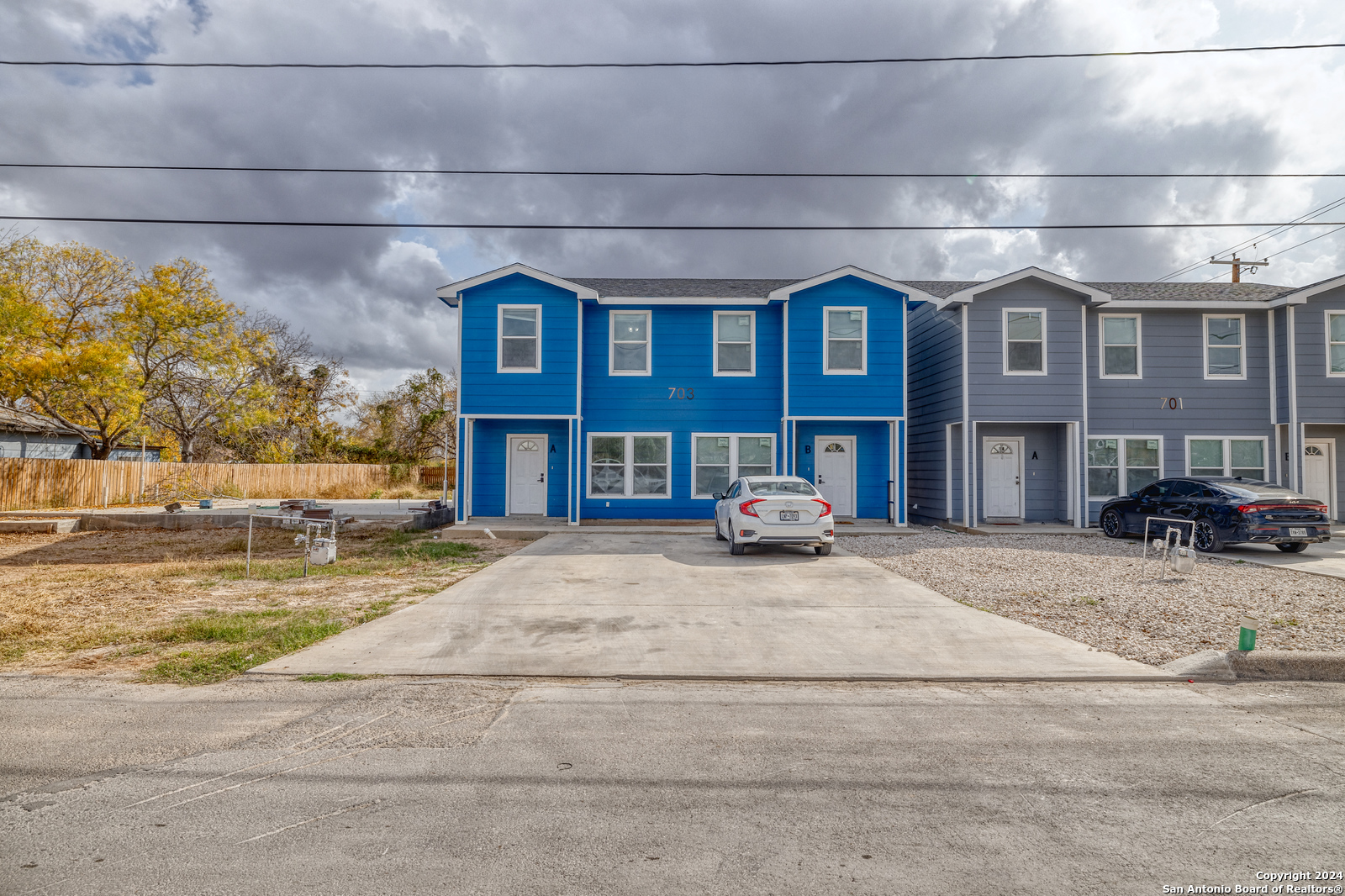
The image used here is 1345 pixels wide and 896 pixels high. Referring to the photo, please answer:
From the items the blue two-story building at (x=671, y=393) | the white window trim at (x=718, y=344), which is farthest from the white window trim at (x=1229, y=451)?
the white window trim at (x=718, y=344)

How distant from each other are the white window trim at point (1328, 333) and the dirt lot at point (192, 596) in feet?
68.2

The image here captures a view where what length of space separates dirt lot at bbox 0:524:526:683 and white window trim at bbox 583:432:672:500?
3.51 meters

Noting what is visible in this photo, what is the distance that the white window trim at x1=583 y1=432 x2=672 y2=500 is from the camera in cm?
1791

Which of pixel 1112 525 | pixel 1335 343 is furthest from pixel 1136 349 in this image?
pixel 1112 525

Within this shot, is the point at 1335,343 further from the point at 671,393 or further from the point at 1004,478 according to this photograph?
the point at 671,393

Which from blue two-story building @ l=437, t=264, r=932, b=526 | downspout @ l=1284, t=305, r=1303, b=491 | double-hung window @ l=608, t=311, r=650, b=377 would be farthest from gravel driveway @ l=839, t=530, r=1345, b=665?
double-hung window @ l=608, t=311, r=650, b=377

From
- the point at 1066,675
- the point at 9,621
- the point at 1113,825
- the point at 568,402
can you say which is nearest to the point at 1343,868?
the point at 1113,825

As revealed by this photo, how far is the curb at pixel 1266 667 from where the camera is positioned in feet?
18.9

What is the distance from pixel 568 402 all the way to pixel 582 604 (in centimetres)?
944

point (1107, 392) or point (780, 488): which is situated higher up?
point (1107, 392)

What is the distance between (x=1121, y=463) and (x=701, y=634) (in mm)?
15655

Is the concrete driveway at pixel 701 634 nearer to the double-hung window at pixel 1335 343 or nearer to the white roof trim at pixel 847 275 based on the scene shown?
the white roof trim at pixel 847 275

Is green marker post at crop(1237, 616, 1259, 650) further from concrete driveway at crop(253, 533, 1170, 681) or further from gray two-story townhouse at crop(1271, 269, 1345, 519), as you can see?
gray two-story townhouse at crop(1271, 269, 1345, 519)

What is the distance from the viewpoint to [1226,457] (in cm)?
1766
